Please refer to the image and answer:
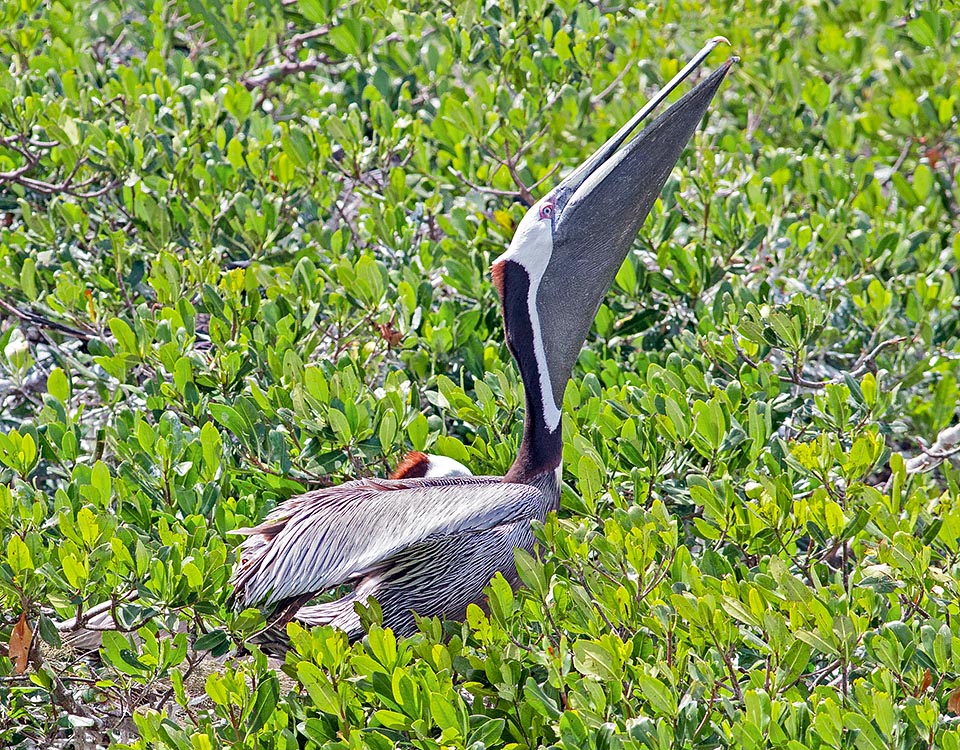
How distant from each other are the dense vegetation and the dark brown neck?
0.29 feet

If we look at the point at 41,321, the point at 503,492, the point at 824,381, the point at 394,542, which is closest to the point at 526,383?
the point at 503,492

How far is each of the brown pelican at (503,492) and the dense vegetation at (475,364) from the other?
121 mm

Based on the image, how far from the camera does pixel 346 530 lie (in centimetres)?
297

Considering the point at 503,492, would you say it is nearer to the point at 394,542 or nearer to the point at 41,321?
the point at 394,542

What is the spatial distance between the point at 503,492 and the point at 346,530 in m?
0.42

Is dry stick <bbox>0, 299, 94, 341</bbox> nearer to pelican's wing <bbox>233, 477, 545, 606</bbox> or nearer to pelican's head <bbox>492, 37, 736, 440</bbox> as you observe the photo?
pelican's wing <bbox>233, 477, 545, 606</bbox>

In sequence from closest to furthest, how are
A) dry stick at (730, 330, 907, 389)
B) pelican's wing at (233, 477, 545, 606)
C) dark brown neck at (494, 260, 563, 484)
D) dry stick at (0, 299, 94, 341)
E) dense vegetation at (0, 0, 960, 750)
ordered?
dense vegetation at (0, 0, 960, 750) < pelican's wing at (233, 477, 545, 606) < dark brown neck at (494, 260, 563, 484) < dry stick at (730, 330, 907, 389) < dry stick at (0, 299, 94, 341)

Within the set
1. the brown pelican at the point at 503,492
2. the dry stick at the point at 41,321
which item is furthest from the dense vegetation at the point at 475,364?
the brown pelican at the point at 503,492

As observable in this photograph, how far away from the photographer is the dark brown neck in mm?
3207

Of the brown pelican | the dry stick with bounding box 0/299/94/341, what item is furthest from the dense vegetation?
the brown pelican

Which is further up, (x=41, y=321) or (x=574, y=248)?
(x=574, y=248)

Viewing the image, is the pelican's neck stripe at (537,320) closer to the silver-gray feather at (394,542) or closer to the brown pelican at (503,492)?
the brown pelican at (503,492)

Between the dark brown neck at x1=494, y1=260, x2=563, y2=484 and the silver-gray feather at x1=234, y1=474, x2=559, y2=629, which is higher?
the dark brown neck at x1=494, y1=260, x2=563, y2=484

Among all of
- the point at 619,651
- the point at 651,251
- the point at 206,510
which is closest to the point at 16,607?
the point at 206,510
